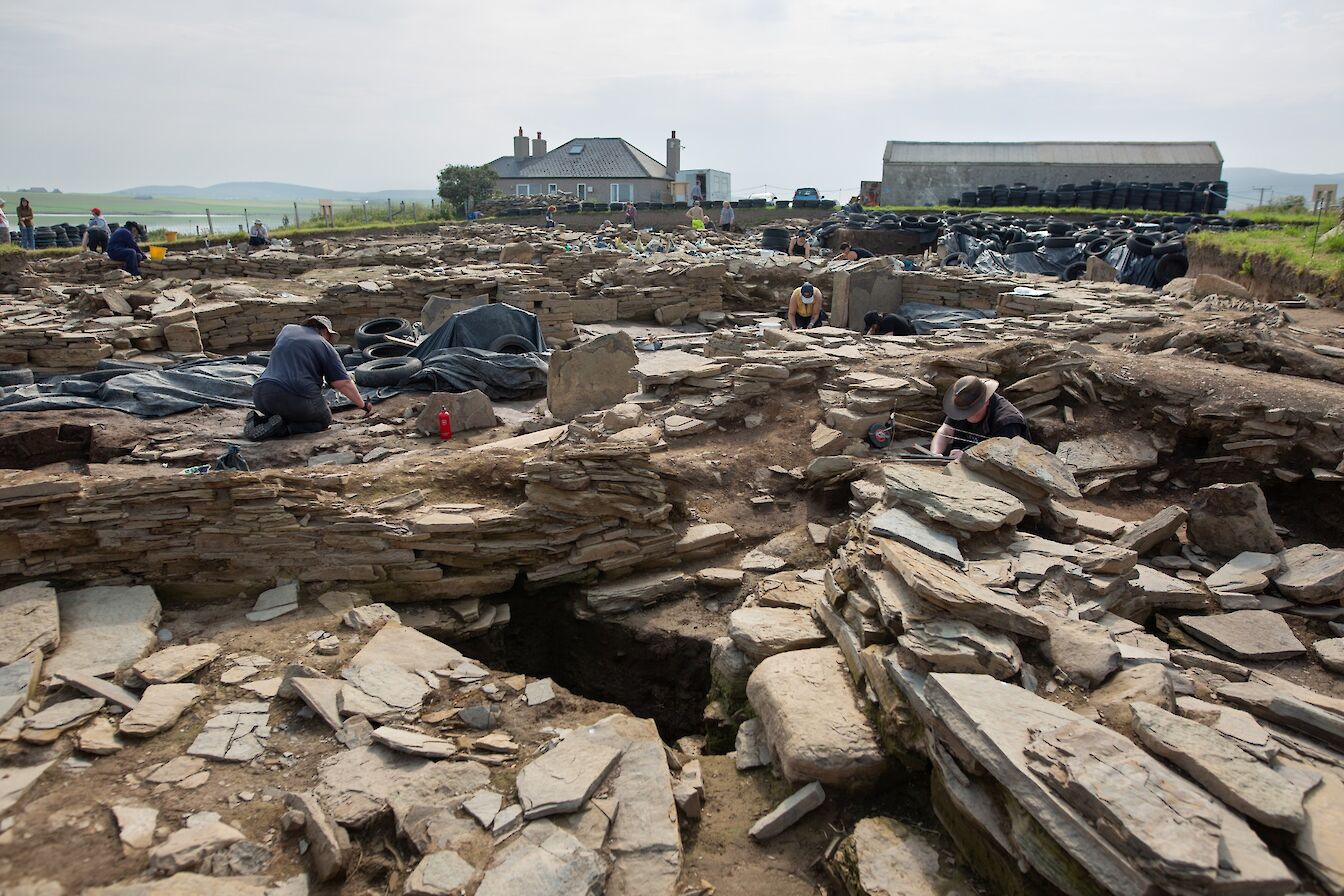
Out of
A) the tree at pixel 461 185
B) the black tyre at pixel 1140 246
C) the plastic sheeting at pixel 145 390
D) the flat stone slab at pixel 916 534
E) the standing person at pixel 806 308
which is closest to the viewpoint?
the flat stone slab at pixel 916 534

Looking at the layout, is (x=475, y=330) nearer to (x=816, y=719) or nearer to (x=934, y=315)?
(x=934, y=315)

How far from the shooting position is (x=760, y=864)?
303cm

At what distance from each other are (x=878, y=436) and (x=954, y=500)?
208 centimetres

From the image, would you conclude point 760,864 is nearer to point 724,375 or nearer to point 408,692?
point 408,692

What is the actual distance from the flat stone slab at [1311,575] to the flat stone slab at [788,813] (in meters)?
3.35

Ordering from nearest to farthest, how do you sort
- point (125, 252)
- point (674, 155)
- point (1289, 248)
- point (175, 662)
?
1. point (175, 662)
2. point (1289, 248)
3. point (125, 252)
4. point (674, 155)

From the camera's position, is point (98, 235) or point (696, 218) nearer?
point (98, 235)

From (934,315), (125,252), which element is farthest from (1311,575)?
(125,252)

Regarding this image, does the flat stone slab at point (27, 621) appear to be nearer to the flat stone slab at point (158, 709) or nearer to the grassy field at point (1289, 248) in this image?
the flat stone slab at point (158, 709)

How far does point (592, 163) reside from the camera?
43.8 m

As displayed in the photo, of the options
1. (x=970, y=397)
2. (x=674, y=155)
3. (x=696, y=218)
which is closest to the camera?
(x=970, y=397)

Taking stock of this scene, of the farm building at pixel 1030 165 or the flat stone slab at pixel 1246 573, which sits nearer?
the flat stone slab at pixel 1246 573

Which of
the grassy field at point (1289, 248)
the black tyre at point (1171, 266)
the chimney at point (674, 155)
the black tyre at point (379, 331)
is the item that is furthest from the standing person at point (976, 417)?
the chimney at point (674, 155)

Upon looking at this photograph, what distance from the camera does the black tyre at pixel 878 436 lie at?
658cm
